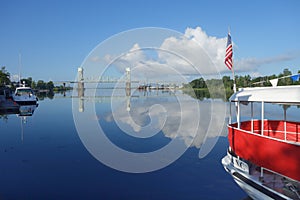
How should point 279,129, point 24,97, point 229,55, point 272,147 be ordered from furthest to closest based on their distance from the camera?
point 24,97 → point 279,129 → point 229,55 → point 272,147

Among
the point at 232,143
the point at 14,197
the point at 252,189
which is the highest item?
the point at 232,143

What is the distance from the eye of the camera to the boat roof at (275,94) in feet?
18.7

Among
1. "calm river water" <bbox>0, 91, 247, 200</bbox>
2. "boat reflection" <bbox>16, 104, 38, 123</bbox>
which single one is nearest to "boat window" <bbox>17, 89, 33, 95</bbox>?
"boat reflection" <bbox>16, 104, 38, 123</bbox>

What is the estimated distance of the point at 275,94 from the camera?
20.4 ft

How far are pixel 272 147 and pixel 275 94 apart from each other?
4.28 ft

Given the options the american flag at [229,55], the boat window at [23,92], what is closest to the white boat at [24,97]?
the boat window at [23,92]

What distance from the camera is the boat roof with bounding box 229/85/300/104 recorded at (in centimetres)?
571

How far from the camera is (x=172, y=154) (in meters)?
12.9

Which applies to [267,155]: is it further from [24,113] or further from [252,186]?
[24,113]

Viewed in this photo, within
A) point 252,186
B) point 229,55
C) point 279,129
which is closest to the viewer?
point 252,186

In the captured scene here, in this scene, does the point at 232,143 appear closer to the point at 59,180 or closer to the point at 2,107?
the point at 59,180

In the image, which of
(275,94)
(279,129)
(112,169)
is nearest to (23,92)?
(112,169)

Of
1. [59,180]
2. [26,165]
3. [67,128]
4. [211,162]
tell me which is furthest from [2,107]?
[211,162]

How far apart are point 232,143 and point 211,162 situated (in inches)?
138
